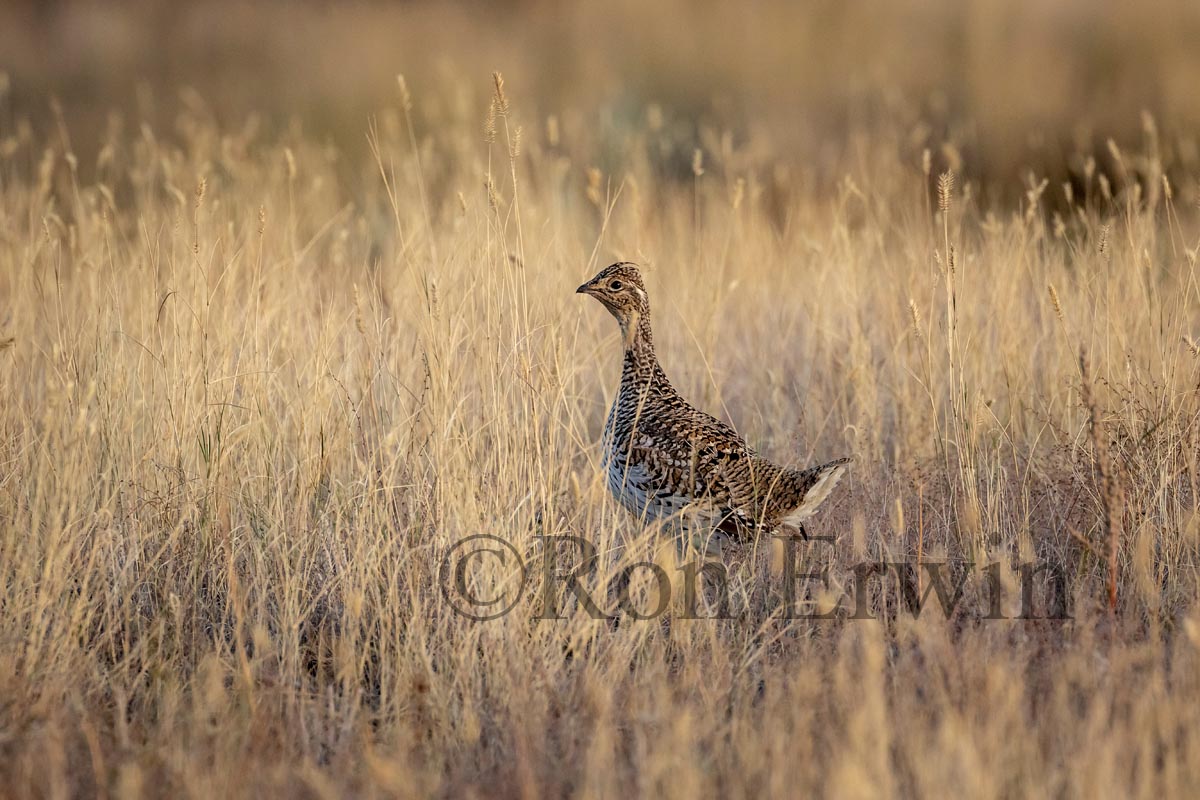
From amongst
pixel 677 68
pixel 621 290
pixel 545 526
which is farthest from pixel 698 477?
pixel 677 68

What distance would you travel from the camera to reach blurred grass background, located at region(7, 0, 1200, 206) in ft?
40.3

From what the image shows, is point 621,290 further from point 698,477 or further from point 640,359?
point 698,477

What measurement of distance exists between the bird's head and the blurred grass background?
522cm

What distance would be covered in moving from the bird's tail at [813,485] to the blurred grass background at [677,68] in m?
6.35

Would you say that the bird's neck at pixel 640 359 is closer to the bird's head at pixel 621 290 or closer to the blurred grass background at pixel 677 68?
the bird's head at pixel 621 290

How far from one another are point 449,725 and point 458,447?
107 centimetres

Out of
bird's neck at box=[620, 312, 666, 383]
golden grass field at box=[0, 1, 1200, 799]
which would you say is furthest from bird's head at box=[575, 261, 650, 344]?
golden grass field at box=[0, 1, 1200, 799]

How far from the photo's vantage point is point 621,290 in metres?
5.24

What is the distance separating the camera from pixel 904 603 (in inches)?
159
